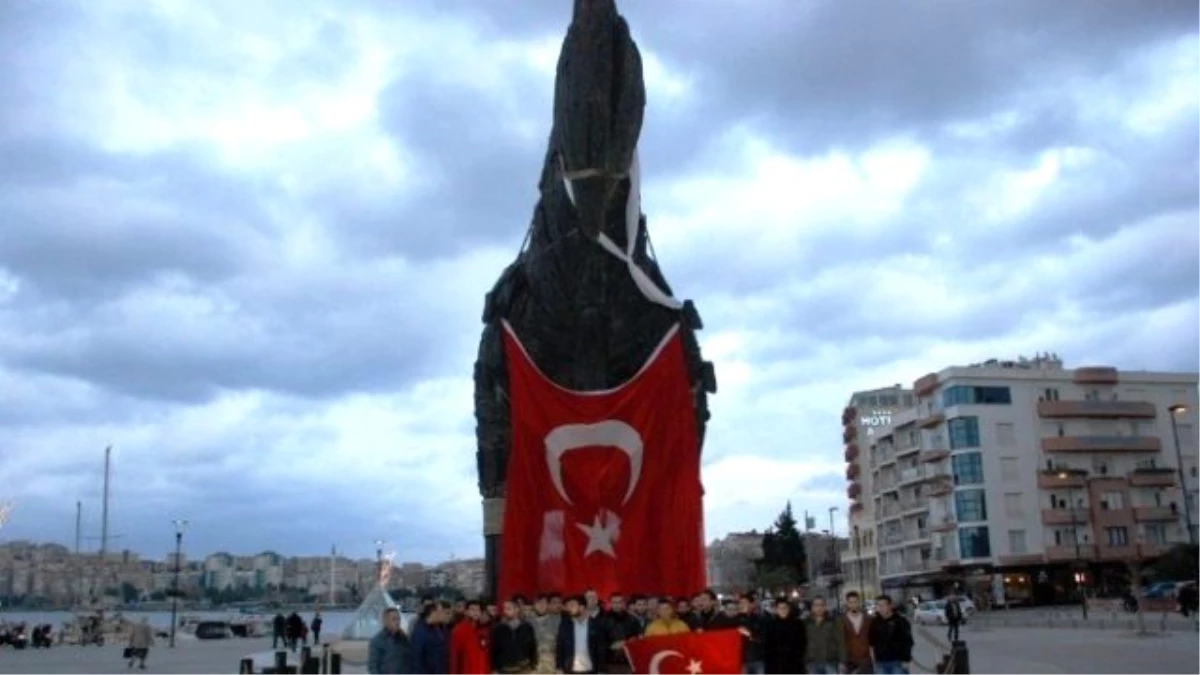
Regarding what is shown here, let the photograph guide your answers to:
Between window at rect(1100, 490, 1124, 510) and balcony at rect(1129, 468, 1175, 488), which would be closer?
window at rect(1100, 490, 1124, 510)

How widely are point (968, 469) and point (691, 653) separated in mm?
71554

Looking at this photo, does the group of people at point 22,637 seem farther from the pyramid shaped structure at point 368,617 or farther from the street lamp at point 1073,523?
the street lamp at point 1073,523

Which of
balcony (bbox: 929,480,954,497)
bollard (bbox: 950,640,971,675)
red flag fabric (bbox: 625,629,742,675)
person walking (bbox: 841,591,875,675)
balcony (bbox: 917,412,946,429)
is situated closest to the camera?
red flag fabric (bbox: 625,629,742,675)

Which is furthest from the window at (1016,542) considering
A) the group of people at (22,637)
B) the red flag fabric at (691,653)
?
the red flag fabric at (691,653)

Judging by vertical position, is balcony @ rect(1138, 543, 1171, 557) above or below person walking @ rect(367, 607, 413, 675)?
above

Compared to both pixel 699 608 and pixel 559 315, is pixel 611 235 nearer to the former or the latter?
pixel 559 315

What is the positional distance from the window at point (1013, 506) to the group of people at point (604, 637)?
225 feet

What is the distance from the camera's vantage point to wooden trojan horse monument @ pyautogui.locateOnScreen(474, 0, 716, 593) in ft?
59.7

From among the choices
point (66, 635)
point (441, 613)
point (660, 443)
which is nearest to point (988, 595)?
point (66, 635)

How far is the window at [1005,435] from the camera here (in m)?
81.1

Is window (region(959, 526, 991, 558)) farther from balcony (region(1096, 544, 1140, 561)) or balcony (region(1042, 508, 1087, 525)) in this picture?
balcony (region(1096, 544, 1140, 561))

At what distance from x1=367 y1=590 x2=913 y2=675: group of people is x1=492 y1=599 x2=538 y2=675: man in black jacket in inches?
0.4

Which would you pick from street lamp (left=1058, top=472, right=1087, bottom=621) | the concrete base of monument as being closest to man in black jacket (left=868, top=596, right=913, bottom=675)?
the concrete base of monument

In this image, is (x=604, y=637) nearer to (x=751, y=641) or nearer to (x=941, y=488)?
(x=751, y=641)
